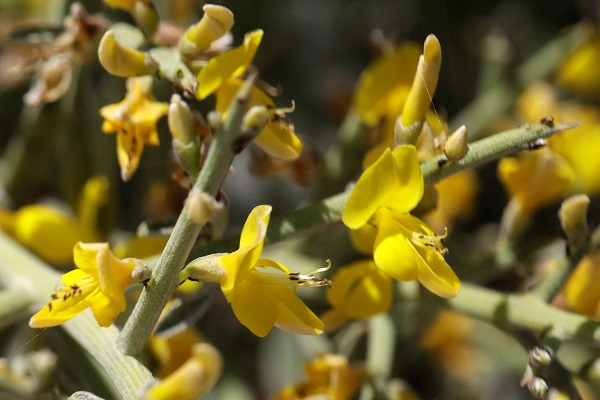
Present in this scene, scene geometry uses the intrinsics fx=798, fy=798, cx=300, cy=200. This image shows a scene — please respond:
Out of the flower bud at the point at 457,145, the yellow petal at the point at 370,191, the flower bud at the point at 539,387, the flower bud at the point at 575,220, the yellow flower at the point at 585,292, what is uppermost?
the flower bud at the point at 457,145

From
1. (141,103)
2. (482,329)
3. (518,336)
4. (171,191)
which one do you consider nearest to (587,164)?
(482,329)

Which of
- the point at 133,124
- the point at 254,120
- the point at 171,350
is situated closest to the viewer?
the point at 254,120

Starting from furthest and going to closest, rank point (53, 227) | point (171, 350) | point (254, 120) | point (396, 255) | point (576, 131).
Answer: point (576, 131) < point (53, 227) < point (171, 350) < point (396, 255) < point (254, 120)

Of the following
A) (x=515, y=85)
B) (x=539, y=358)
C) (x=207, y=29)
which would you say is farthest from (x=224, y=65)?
(x=515, y=85)

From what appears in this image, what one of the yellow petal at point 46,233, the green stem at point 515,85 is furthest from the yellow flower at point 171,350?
the green stem at point 515,85

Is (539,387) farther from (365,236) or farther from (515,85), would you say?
(515,85)

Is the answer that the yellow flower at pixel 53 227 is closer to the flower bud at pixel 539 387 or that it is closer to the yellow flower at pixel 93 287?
the yellow flower at pixel 93 287

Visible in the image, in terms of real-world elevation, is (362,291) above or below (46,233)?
above
